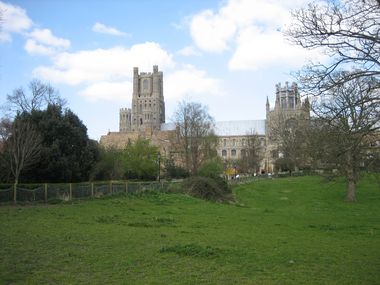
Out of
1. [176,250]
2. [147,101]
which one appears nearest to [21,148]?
[176,250]

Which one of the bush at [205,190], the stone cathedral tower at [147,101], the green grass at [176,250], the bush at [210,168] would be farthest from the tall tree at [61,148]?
the stone cathedral tower at [147,101]

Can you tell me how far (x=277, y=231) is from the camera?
18.8m

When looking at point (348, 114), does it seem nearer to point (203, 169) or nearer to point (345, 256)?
point (345, 256)

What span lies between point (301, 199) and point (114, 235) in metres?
31.8

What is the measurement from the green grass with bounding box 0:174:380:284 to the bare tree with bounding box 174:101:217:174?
3553cm

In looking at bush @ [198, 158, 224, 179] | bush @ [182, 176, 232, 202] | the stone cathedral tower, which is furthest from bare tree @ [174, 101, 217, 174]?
the stone cathedral tower

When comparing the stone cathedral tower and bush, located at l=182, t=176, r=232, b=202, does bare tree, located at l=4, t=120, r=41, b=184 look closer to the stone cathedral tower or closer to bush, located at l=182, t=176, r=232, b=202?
bush, located at l=182, t=176, r=232, b=202

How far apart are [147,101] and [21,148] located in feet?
468

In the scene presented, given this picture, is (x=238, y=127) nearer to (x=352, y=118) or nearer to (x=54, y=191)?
(x=54, y=191)

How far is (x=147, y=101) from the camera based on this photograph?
17662 cm

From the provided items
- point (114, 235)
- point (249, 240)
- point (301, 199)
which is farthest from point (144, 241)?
point (301, 199)

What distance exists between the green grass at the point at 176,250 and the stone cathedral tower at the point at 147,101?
15086 cm

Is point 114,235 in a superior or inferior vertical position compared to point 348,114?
inferior

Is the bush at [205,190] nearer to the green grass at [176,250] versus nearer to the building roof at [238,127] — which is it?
the green grass at [176,250]
